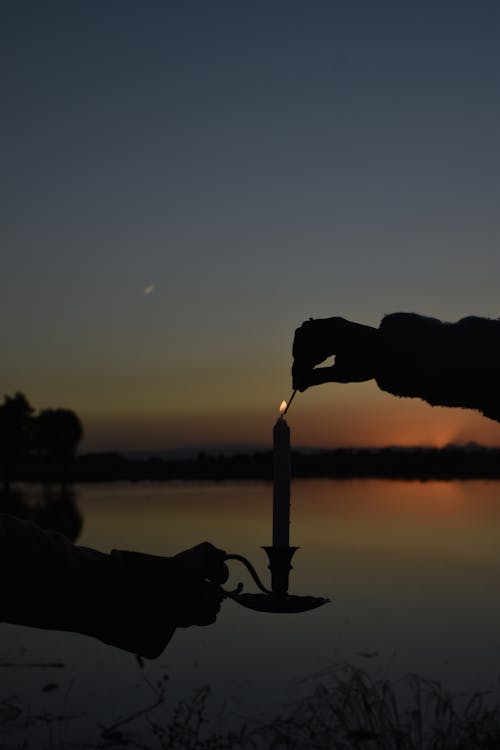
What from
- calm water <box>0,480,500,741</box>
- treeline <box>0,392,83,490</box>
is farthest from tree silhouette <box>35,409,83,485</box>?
calm water <box>0,480,500,741</box>

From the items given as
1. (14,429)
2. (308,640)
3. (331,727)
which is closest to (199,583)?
(331,727)

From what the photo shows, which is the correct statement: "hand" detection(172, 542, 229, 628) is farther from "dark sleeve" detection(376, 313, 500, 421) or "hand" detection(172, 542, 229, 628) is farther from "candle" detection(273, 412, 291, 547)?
"dark sleeve" detection(376, 313, 500, 421)

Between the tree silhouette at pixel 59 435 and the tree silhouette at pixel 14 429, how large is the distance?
5128mm

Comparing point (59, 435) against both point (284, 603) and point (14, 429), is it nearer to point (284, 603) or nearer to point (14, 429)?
point (14, 429)

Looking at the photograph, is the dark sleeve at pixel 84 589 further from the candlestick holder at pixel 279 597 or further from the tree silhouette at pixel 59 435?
the tree silhouette at pixel 59 435

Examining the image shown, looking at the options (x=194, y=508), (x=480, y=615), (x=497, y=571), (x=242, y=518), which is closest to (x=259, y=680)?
(x=480, y=615)

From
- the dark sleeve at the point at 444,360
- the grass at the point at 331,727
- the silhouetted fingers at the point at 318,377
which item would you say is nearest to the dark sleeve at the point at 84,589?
the silhouetted fingers at the point at 318,377

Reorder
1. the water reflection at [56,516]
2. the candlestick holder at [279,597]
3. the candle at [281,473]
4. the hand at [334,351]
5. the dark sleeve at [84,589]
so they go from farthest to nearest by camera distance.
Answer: the water reflection at [56,516], the hand at [334,351], the candlestick holder at [279,597], the candle at [281,473], the dark sleeve at [84,589]

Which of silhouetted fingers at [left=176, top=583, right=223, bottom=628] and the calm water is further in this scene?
the calm water

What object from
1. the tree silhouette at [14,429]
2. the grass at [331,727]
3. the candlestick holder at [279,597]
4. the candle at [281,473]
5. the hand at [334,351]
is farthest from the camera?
the tree silhouette at [14,429]

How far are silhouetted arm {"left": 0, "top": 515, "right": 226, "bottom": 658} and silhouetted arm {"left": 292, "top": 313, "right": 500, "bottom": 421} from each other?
90 centimetres

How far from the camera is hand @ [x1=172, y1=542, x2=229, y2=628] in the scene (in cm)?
301

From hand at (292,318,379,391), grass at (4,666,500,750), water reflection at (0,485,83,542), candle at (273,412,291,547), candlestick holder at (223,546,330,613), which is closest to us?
candle at (273,412,291,547)

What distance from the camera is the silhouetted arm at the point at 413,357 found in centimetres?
276
